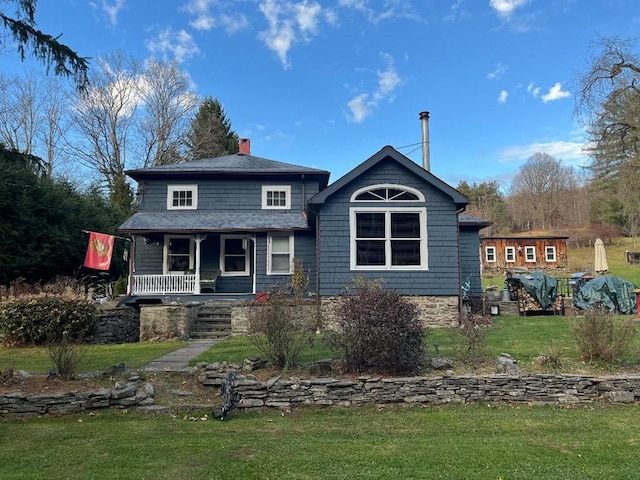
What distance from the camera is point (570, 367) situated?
694cm

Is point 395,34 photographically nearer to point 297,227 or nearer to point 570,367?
point 297,227

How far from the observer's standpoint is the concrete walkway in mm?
7809

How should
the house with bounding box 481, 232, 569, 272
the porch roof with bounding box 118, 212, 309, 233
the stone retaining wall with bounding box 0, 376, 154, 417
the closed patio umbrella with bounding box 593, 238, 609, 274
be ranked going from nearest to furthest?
the stone retaining wall with bounding box 0, 376, 154, 417
the porch roof with bounding box 118, 212, 309, 233
the closed patio umbrella with bounding box 593, 238, 609, 274
the house with bounding box 481, 232, 569, 272

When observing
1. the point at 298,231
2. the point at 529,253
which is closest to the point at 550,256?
the point at 529,253

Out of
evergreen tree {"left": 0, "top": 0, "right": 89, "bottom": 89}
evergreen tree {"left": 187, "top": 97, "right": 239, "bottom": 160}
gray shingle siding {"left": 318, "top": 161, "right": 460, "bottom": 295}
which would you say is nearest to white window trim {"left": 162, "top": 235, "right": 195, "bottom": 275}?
gray shingle siding {"left": 318, "top": 161, "right": 460, "bottom": 295}

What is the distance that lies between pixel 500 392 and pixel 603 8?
1346 centimetres

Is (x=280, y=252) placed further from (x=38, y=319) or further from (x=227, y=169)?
(x=38, y=319)

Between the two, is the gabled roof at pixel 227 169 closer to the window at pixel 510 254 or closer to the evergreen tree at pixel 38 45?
the evergreen tree at pixel 38 45

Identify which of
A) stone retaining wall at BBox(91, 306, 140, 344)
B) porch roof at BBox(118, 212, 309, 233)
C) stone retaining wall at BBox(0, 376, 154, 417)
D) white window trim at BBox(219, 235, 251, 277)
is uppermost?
porch roof at BBox(118, 212, 309, 233)

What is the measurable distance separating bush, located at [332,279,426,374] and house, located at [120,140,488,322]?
240 inches

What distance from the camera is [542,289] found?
15.7 meters

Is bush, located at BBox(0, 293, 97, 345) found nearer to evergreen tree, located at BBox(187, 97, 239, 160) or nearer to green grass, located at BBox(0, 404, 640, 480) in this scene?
green grass, located at BBox(0, 404, 640, 480)

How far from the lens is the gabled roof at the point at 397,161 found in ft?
42.1

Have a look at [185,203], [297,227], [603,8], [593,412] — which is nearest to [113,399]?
[593,412]
